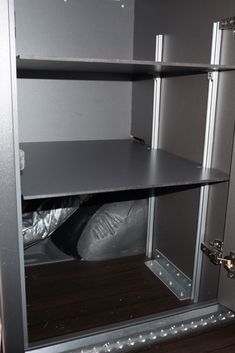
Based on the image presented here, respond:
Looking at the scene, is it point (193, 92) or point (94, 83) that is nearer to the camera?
point (193, 92)

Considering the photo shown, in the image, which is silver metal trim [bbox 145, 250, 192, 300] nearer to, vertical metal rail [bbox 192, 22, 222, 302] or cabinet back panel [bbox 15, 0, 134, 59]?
vertical metal rail [bbox 192, 22, 222, 302]

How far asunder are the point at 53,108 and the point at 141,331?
987 millimetres

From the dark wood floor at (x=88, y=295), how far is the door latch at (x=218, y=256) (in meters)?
0.25

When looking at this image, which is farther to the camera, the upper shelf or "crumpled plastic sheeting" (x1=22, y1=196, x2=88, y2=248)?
"crumpled plastic sheeting" (x1=22, y1=196, x2=88, y2=248)

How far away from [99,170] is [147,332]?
0.52 m

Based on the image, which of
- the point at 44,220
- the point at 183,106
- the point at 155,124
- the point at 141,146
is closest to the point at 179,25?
the point at 183,106

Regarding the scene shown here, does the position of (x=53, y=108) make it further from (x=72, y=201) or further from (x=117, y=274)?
(x=117, y=274)

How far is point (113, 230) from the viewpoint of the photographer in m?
1.61

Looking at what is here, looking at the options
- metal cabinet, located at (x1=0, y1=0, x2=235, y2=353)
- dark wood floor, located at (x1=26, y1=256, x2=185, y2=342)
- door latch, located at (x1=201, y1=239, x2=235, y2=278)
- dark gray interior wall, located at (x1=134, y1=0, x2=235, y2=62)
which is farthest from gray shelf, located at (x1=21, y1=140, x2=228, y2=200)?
dark wood floor, located at (x1=26, y1=256, x2=185, y2=342)

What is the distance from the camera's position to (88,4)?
151 centimetres

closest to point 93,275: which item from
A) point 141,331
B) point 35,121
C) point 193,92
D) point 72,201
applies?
point 72,201

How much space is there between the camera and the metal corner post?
0.73m

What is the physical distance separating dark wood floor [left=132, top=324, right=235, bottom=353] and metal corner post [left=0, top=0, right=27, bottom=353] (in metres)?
0.35

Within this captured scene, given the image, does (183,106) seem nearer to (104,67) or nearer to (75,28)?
(104,67)
